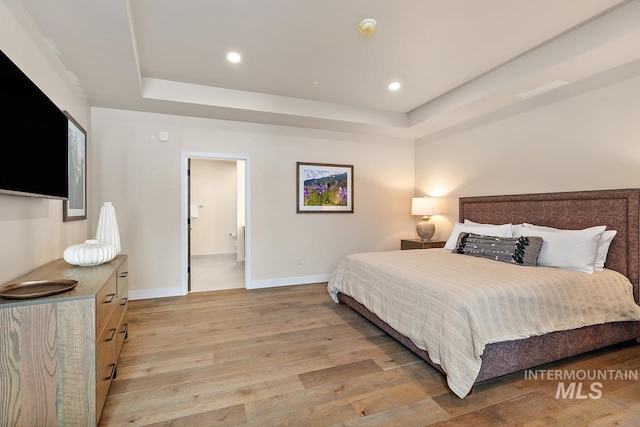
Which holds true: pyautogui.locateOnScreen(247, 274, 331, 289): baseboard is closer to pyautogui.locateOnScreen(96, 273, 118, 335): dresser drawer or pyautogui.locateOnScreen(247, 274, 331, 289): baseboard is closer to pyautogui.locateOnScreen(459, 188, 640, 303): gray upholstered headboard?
pyautogui.locateOnScreen(96, 273, 118, 335): dresser drawer

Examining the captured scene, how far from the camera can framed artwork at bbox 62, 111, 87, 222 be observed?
104 inches

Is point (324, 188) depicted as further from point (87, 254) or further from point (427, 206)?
point (87, 254)

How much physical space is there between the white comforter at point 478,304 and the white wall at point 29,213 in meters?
2.61

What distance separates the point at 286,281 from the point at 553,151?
3749 mm

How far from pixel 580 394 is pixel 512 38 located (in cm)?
279

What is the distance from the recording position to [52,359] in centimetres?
134

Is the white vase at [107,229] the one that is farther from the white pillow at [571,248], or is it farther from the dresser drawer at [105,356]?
the white pillow at [571,248]

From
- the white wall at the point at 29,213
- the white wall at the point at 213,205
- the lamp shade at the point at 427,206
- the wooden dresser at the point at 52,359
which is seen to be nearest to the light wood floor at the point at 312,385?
the wooden dresser at the point at 52,359

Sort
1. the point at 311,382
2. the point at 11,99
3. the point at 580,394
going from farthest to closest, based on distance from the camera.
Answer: the point at 311,382, the point at 580,394, the point at 11,99

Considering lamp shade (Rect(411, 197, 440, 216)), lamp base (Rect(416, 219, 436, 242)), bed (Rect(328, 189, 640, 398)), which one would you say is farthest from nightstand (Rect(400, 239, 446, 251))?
bed (Rect(328, 189, 640, 398))

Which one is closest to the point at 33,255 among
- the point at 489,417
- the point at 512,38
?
the point at 489,417

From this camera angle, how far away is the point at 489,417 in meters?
1.66

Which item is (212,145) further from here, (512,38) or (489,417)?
(489,417)

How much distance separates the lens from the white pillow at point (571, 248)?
2525 millimetres
